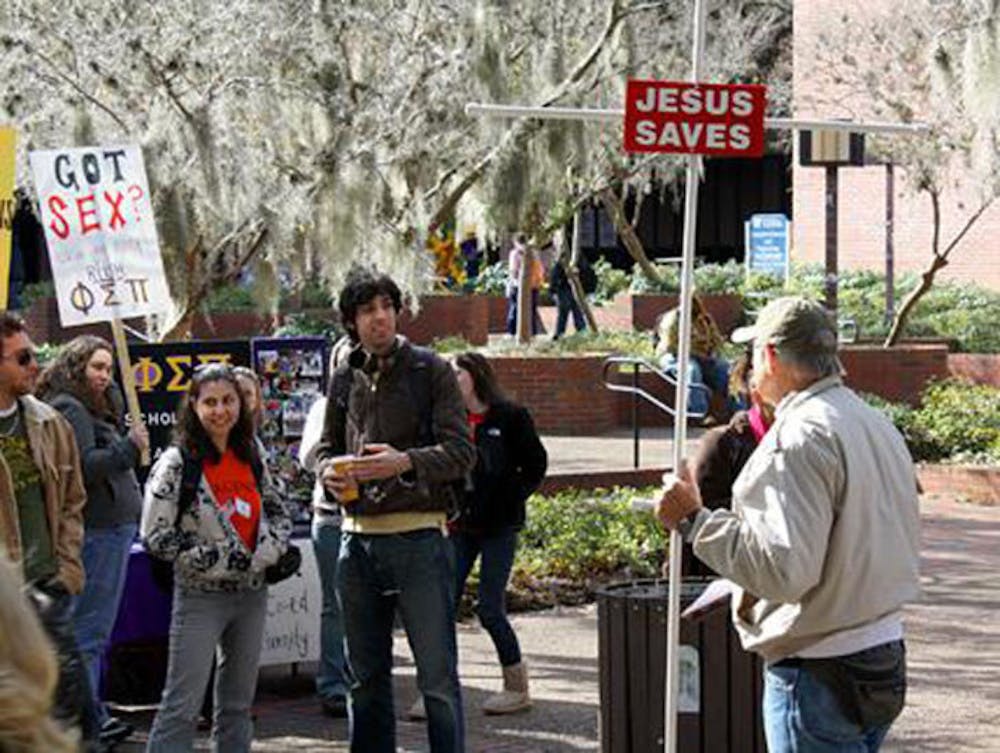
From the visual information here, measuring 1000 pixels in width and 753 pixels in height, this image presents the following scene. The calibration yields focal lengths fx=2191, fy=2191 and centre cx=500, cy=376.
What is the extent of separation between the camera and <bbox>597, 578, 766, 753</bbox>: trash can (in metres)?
7.38

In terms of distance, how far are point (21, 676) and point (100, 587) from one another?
6224 millimetres

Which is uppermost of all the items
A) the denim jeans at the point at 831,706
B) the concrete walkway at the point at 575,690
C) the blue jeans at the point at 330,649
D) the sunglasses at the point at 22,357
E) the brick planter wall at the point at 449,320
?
the sunglasses at the point at 22,357

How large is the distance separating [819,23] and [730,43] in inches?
116

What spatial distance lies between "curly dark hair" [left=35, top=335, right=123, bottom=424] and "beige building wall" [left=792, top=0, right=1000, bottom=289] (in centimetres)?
2423

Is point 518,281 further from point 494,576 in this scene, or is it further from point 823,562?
point 823,562

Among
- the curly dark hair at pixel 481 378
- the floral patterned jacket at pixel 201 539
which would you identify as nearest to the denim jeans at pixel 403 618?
the floral patterned jacket at pixel 201 539

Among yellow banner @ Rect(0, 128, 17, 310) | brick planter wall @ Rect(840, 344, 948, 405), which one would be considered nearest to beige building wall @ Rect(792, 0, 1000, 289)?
brick planter wall @ Rect(840, 344, 948, 405)

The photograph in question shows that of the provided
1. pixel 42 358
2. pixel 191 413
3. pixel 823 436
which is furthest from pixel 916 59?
pixel 823 436

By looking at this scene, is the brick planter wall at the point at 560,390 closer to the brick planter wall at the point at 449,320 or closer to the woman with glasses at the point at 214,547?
the brick planter wall at the point at 449,320

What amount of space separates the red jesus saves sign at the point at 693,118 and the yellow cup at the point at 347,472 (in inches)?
58.7

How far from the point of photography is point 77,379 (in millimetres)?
9086

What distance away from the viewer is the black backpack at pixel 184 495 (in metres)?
7.89

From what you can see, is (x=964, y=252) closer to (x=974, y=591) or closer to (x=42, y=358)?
(x=42, y=358)

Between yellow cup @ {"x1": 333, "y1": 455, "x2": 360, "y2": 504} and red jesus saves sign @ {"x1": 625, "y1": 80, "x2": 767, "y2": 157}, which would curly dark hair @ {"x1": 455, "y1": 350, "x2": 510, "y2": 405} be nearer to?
yellow cup @ {"x1": 333, "y1": 455, "x2": 360, "y2": 504}
